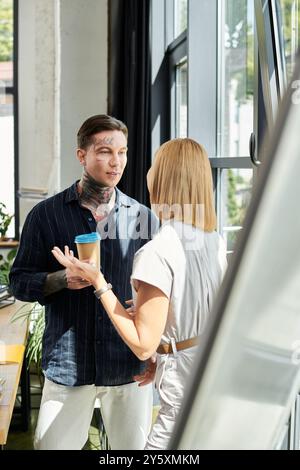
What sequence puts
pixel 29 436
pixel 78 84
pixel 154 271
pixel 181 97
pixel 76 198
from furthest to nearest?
pixel 78 84, pixel 181 97, pixel 29 436, pixel 76 198, pixel 154 271

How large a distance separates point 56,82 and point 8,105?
620 millimetres

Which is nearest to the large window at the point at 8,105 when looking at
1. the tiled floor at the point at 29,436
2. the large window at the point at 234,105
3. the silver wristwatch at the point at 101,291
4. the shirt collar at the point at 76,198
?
the tiled floor at the point at 29,436

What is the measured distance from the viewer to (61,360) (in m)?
2.02

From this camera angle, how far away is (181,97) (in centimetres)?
430

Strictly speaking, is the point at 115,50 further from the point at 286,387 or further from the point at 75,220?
the point at 286,387

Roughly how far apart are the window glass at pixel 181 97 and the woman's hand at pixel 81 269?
95.3 inches

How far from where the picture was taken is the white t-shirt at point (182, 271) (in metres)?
1.56

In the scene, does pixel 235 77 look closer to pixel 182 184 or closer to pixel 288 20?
pixel 288 20

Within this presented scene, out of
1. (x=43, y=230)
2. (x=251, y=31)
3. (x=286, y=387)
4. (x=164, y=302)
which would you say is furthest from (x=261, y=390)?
(x=251, y=31)

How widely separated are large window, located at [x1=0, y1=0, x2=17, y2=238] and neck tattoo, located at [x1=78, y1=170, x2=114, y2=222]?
3872 millimetres

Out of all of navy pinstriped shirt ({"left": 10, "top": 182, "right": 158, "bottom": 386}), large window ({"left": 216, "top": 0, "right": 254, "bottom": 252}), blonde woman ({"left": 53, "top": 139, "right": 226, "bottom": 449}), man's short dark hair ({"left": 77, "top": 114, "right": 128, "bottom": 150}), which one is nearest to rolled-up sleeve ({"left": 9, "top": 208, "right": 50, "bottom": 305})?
navy pinstriped shirt ({"left": 10, "top": 182, "right": 158, "bottom": 386})

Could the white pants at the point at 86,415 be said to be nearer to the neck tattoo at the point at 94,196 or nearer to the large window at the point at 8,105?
the neck tattoo at the point at 94,196

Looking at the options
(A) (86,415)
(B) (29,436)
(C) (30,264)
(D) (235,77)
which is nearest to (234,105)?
(D) (235,77)

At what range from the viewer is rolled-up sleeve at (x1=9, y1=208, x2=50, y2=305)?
200 centimetres
